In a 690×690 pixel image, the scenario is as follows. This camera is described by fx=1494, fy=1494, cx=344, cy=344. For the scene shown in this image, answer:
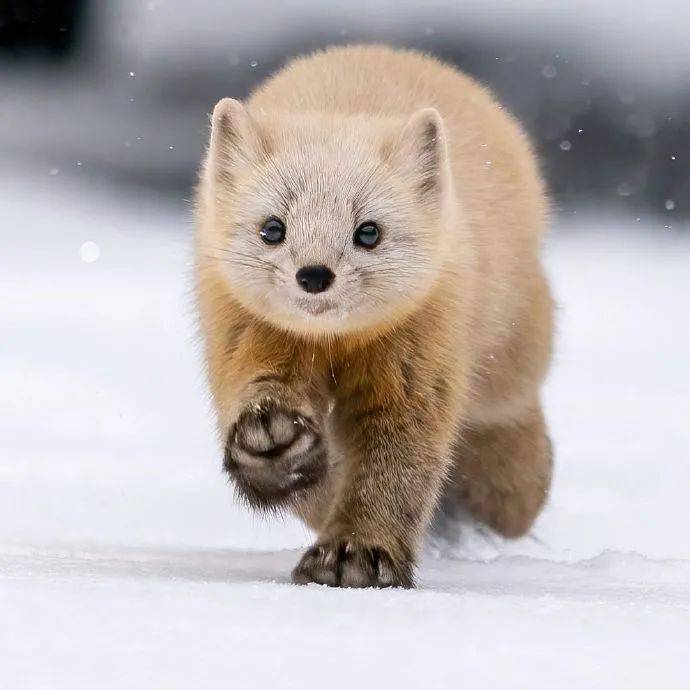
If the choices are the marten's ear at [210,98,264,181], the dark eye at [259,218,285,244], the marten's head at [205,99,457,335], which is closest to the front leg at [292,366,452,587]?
the marten's head at [205,99,457,335]

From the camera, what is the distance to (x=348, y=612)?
332cm

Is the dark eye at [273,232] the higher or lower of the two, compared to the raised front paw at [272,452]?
higher

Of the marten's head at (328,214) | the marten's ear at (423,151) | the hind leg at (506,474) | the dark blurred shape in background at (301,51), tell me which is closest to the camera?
the marten's head at (328,214)

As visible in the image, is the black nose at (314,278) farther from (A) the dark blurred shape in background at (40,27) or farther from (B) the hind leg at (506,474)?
(A) the dark blurred shape in background at (40,27)

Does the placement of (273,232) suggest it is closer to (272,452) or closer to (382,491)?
(272,452)

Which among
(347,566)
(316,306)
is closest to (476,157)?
(316,306)

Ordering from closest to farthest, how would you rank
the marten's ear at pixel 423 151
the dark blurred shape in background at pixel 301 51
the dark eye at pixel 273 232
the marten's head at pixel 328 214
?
the marten's head at pixel 328 214, the dark eye at pixel 273 232, the marten's ear at pixel 423 151, the dark blurred shape in background at pixel 301 51

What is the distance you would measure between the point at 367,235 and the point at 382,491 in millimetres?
786

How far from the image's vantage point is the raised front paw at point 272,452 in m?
4.39

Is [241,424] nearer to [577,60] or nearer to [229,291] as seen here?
[229,291]

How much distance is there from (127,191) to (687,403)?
8016mm

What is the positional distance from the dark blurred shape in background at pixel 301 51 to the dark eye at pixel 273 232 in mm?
11089

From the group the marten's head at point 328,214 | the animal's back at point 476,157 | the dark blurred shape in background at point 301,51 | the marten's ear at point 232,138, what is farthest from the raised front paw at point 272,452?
the dark blurred shape in background at point 301,51

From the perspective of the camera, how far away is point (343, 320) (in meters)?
4.42
